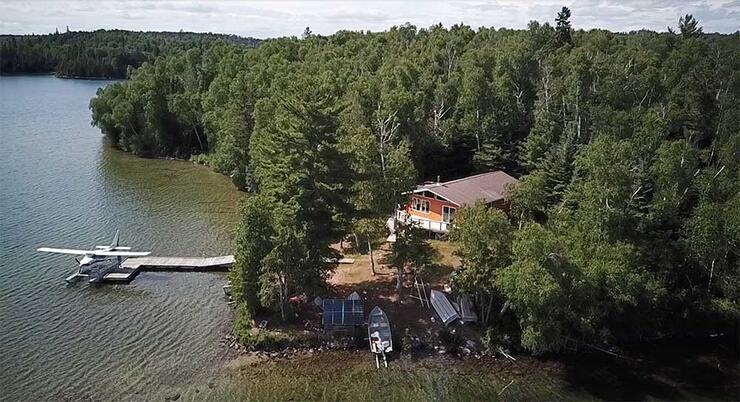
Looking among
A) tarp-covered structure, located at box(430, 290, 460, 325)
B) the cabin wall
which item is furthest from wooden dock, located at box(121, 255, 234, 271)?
tarp-covered structure, located at box(430, 290, 460, 325)

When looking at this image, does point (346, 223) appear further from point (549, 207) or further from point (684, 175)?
point (684, 175)

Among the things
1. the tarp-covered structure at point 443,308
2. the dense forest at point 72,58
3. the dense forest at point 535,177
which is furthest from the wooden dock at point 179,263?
the dense forest at point 72,58

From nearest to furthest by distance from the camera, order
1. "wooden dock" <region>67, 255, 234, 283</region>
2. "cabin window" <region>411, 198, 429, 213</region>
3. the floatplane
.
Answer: the floatplane
"wooden dock" <region>67, 255, 234, 283</region>
"cabin window" <region>411, 198, 429, 213</region>

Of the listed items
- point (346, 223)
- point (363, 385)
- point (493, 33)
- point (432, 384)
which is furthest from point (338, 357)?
point (493, 33)

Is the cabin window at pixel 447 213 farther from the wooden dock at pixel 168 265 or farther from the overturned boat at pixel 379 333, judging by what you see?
the wooden dock at pixel 168 265

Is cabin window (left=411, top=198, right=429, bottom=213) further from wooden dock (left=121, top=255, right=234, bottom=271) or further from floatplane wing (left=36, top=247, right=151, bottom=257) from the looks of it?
floatplane wing (left=36, top=247, right=151, bottom=257)

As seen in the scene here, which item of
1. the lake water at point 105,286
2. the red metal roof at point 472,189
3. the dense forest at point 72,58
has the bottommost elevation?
the lake water at point 105,286
